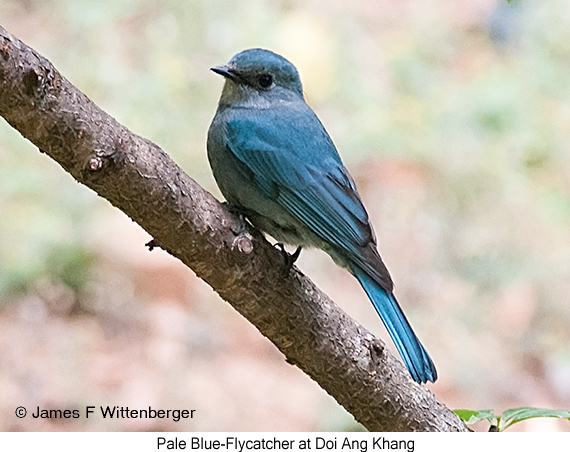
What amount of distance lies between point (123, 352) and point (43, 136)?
9.29ft

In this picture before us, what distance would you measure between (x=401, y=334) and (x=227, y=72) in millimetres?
1128

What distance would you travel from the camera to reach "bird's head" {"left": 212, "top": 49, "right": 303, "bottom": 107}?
3156 millimetres

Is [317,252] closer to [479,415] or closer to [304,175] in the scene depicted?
[304,175]

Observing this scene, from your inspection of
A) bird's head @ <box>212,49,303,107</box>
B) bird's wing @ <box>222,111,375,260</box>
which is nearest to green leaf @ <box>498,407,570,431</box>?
bird's wing @ <box>222,111,375,260</box>

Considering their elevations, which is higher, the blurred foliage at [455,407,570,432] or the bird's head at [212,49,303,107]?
the bird's head at [212,49,303,107]

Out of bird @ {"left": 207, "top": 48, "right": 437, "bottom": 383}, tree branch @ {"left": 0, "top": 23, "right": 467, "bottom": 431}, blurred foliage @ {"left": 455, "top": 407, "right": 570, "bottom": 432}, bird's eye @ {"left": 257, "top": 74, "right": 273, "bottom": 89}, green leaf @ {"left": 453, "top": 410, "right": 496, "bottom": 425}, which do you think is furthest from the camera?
bird's eye @ {"left": 257, "top": 74, "right": 273, "bottom": 89}

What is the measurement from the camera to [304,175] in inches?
115

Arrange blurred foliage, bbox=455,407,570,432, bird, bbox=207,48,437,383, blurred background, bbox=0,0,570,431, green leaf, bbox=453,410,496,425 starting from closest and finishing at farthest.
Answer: blurred foliage, bbox=455,407,570,432
green leaf, bbox=453,410,496,425
bird, bbox=207,48,437,383
blurred background, bbox=0,0,570,431

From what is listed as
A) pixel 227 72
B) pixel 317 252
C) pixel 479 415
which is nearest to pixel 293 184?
pixel 227 72

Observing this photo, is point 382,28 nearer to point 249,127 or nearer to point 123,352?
point 123,352

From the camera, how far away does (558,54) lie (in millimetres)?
6953

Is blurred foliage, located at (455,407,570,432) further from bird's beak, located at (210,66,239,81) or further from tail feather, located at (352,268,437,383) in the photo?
bird's beak, located at (210,66,239,81)
